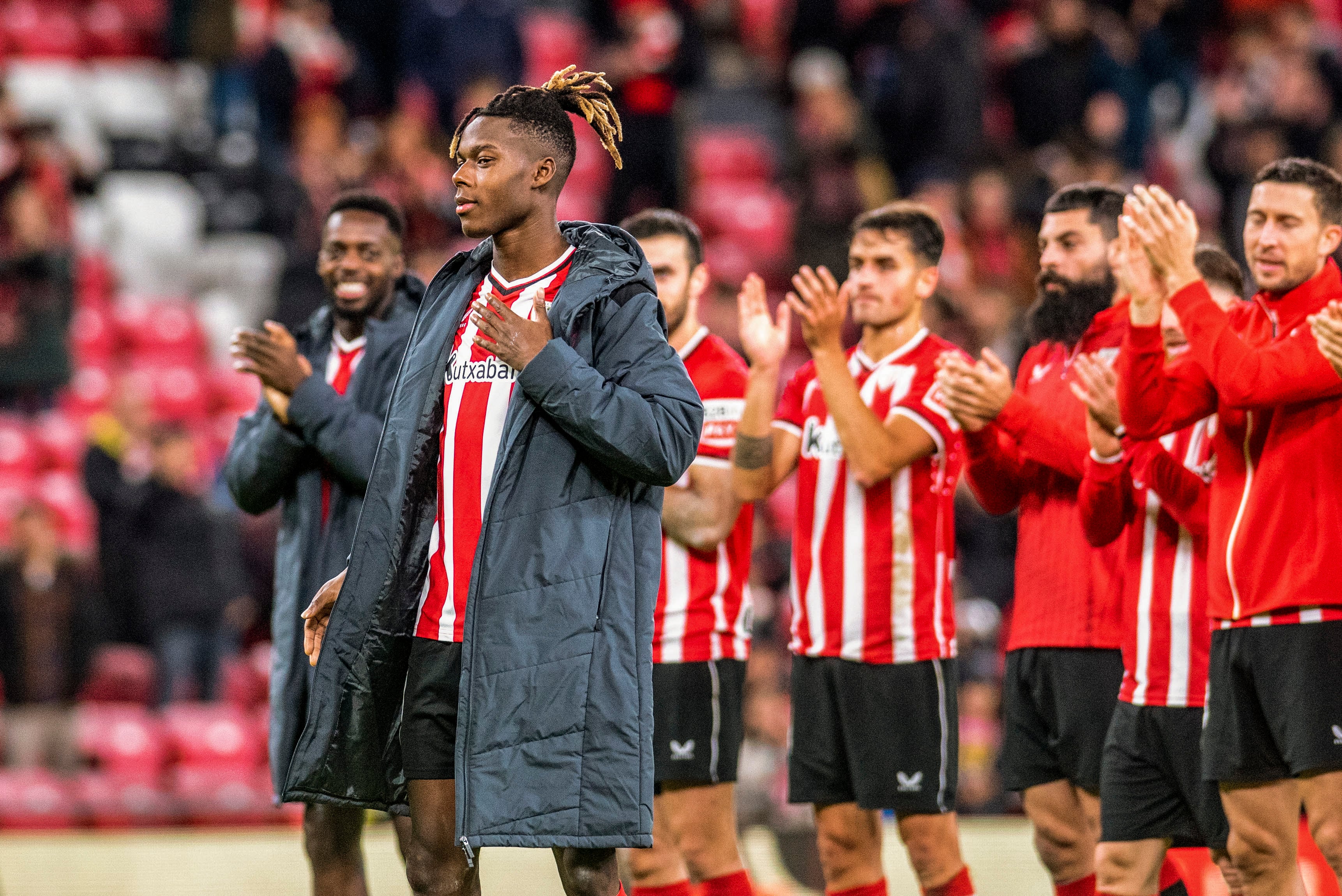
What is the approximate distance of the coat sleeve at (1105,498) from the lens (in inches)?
217

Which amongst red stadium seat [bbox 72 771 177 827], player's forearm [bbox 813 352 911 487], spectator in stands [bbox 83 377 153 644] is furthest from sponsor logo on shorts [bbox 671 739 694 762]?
spectator in stands [bbox 83 377 153 644]

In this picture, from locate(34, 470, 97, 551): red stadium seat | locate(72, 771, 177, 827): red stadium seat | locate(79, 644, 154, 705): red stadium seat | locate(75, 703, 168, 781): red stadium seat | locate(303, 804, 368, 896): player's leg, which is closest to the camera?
locate(303, 804, 368, 896): player's leg

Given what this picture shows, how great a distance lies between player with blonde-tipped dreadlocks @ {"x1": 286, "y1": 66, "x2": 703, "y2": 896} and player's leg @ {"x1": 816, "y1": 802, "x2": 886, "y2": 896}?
5.98 feet

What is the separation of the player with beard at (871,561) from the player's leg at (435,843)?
76.1 inches

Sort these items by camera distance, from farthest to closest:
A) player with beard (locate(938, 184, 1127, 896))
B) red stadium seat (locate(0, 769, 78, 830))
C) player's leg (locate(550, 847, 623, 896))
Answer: red stadium seat (locate(0, 769, 78, 830)), player with beard (locate(938, 184, 1127, 896)), player's leg (locate(550, 847, 623, 896))

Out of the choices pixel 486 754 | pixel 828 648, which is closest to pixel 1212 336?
pixel 828 648

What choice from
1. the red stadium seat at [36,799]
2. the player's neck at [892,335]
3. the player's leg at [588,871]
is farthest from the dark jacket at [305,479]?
the red stadium seat at [36,799]

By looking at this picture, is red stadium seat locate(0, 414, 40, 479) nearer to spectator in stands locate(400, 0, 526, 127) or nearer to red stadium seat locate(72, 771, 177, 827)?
red stadium seat locate(72, 771, 177, 827)

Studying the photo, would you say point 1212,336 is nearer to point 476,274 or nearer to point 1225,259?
point 1225,259

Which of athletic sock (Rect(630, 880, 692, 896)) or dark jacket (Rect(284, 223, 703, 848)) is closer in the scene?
dark jacket (Rect(284, 223, 703, 848))

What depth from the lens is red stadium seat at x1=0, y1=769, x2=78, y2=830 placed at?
29.1ft

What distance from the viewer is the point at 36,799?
9539 mm

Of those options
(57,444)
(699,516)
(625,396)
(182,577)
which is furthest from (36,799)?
(625,396)

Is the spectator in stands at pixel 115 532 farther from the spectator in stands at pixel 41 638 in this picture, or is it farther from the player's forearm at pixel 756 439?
the player's forearm at pixel 756 439
